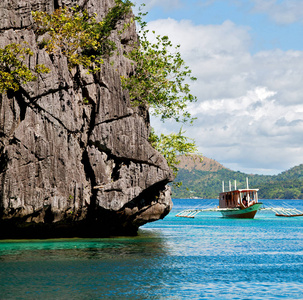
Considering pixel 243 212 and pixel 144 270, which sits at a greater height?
→ pixel 243 212

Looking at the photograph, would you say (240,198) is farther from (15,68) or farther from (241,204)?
(15,68)

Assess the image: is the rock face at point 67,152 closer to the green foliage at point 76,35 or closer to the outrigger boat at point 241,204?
the green foliage at point 76,35

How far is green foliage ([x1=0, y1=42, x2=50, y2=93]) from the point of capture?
22734mm

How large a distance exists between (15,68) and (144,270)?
506 inches

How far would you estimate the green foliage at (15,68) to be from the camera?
22734mm

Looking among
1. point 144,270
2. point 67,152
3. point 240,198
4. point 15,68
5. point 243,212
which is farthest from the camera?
point 243,212

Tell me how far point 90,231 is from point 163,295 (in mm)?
14944

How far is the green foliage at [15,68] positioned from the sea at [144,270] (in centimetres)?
844

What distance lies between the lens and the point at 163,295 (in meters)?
13.9

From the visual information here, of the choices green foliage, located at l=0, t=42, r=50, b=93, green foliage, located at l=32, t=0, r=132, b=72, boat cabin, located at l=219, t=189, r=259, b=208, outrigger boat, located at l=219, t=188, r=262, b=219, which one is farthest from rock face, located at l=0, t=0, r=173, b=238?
outrigger boat, located at l=219, t=188, r=262, b=219

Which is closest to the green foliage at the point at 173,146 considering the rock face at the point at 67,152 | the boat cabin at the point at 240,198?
the rock face at the point at 67,152

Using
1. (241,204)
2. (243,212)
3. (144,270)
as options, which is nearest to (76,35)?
(144,270)

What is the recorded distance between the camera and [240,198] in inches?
2267

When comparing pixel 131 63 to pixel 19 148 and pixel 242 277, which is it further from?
pixel 242 277
